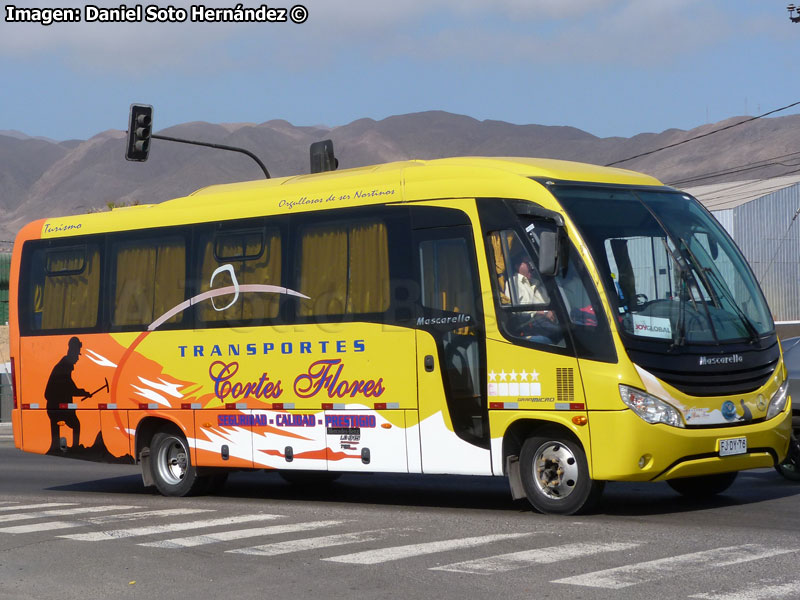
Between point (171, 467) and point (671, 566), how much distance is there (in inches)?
322

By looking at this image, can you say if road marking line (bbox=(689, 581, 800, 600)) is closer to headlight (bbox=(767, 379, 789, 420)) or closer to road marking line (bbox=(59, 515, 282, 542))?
headlight (bbox=(767, 379, 789, 420))

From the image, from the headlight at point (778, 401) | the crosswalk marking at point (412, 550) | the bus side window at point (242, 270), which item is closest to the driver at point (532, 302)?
the crosswalk marking at point (412, 550)

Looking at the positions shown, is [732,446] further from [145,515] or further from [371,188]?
[145,515]

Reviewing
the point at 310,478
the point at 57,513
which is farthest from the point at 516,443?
the point at 310,478

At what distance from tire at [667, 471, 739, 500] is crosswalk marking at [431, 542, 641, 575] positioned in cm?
334

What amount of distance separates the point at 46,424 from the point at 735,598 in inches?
440

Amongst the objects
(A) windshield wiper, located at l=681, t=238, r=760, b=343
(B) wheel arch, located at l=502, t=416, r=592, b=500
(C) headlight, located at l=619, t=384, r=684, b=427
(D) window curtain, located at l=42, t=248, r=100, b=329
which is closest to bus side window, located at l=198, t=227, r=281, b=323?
(D) window curtain, located at l=42, t=248, r=100, b=329

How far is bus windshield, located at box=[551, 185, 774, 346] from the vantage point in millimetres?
11555

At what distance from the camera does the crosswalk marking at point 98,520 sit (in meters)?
12.0

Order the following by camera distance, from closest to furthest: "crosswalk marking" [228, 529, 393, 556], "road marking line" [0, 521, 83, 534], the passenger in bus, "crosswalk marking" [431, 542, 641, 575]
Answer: "crosswalk marking" [431, 542, 641, 575] < "crosswalk marking" [228, 529, 393, 556] < "road marking line" [0, 521, 83, 534] < the passenger in bus

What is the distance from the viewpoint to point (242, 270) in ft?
47.7

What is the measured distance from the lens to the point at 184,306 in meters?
15.1

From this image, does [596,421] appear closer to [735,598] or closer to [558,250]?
[558,250]

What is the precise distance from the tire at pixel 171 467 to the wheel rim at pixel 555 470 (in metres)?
4.96
